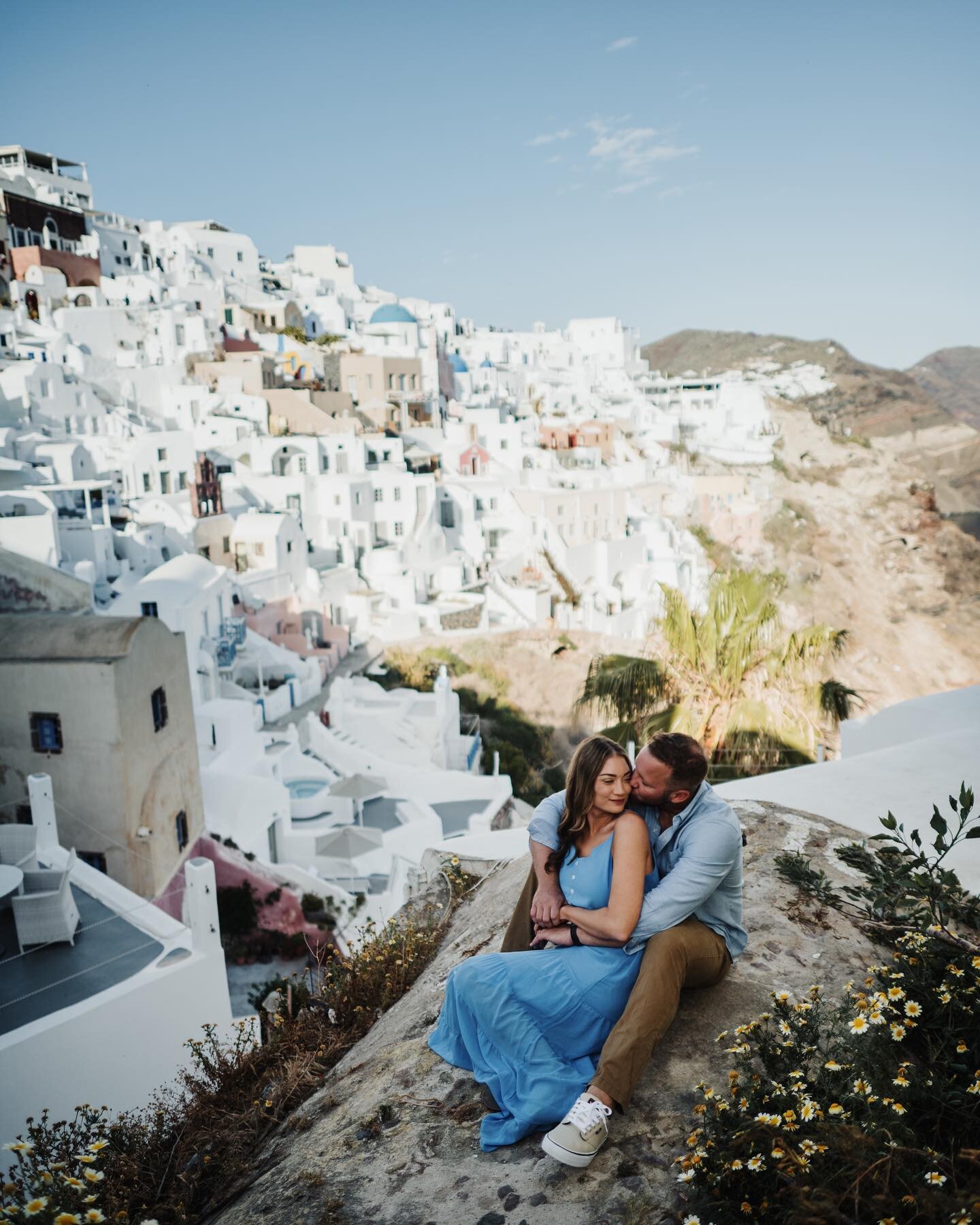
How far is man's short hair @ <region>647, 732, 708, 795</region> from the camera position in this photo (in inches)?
110

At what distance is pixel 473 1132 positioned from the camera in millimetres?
2605

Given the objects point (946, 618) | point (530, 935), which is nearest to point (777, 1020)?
point (530, 935)

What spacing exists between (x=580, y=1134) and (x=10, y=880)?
8.55 m

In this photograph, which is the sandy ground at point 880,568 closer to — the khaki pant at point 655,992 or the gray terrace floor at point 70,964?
the gray terrace floor at point 70,964

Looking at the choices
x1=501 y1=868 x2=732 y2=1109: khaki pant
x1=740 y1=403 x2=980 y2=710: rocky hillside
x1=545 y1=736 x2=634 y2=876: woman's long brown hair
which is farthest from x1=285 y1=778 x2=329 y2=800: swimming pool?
x1=740 y1=403 x2=980 y2=710: rocky hillside

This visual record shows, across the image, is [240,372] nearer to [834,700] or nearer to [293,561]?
[293,561]

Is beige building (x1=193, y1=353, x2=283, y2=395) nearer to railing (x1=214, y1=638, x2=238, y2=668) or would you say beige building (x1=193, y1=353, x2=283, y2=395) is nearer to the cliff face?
railing (x1=214, y1=638, x2=238, y2=668)

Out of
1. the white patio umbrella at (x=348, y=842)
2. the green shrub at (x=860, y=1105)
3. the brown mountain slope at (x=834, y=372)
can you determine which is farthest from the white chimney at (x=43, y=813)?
the brown mountain slope at (x=834, y=372)

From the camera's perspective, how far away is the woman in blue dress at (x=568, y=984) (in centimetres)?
255

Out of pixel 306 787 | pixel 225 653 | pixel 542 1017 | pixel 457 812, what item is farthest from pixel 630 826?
pixel 225 653

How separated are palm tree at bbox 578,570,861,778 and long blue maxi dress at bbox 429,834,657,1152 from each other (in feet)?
14.4

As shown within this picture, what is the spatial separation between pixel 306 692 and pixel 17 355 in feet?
76.3

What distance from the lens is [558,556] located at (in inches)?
1518

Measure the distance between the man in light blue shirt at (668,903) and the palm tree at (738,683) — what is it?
416 cm
